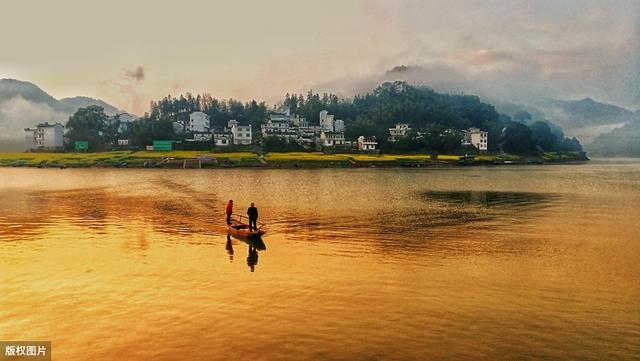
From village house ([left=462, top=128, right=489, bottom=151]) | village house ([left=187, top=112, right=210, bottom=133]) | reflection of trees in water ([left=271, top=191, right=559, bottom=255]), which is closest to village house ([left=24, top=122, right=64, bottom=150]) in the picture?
village house ([left=187, top=112, right=210, bottom=133])

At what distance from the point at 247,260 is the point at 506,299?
32.3ft

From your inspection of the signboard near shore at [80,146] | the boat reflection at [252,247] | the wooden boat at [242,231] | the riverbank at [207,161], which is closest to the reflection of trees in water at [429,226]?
the wooden boat at [242,231]

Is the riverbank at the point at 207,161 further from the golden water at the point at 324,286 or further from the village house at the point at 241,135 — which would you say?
the golden water at the point at 324,286

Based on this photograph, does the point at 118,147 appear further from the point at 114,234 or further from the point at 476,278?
the point at 476,278

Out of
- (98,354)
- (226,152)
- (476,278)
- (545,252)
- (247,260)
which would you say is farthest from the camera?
(226,152)

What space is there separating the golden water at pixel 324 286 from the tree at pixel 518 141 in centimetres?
12904

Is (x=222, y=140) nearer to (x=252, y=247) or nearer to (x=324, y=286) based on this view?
(x=252, y=247)

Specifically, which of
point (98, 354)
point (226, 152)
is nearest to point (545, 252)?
point (98, 354)

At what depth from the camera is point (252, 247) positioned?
77.1ft

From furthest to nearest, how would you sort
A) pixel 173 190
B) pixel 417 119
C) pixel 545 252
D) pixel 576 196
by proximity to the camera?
pixel 417 119 < pixel 173 190 < pixel 576 196 < pixel 545 252

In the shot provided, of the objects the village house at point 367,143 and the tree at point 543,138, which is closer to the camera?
the village house at point 367,143

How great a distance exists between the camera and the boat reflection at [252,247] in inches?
807

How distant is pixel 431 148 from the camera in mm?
140375

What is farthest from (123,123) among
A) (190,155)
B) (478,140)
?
(478,140)
